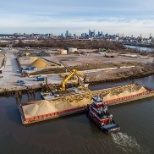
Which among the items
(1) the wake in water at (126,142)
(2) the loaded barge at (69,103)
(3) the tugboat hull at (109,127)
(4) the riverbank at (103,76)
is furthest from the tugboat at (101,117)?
(4) the riverbank at (103,76)

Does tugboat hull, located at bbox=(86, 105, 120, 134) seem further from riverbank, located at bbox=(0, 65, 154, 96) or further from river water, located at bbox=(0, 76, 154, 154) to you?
riverbank, located at bbox=(0, 65, 154, 96)

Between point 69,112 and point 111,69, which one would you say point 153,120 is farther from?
point 111,69

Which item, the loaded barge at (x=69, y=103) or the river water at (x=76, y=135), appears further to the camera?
the loaded barge at (x=69, y=103)

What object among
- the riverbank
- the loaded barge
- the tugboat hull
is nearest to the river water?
the tugboat hull

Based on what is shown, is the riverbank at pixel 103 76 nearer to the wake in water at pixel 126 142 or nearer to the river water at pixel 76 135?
the river water at pixel 76 135

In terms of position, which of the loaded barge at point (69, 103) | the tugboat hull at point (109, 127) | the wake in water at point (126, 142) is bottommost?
the wake in water at point (126, 142)

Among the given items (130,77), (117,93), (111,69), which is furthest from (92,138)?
(111,69)
